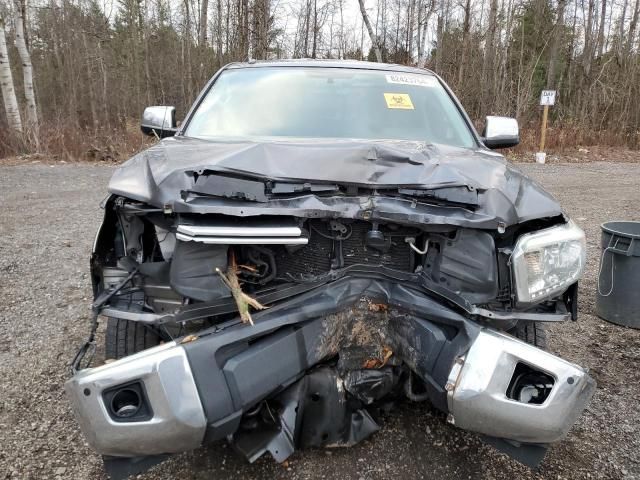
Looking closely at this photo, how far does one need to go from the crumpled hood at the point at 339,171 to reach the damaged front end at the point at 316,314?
0.04 metres

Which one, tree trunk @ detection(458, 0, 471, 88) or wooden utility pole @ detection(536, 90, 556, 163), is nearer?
wooden utility pole @ detection(536, 90, 556, 163)

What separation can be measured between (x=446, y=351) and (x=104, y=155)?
11261 mm

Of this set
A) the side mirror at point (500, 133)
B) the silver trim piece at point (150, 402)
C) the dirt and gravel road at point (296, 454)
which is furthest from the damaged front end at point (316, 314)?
the side mirror at point (500, 133)

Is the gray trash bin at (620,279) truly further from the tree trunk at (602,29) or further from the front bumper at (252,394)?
the tree trunk at (602,29)

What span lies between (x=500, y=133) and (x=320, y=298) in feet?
6.78

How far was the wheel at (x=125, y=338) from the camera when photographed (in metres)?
2.25

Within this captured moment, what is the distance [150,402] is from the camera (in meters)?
1.53

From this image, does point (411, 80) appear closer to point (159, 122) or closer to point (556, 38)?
point (159, 122)

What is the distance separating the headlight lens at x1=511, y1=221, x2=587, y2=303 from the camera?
179cm

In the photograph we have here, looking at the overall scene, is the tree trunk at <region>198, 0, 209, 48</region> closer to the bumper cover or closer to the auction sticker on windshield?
the auction sticker on windshield

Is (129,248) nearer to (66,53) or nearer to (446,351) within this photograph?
(446,351)

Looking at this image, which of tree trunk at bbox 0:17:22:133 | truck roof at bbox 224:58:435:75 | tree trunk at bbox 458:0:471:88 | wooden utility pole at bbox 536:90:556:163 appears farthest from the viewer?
tree trunk at bbox 458:0:471:88

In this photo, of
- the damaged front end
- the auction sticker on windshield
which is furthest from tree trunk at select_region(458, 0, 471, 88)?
the damaged front end

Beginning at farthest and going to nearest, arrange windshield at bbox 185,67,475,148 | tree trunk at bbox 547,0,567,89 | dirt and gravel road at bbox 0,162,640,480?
1. tree trunk at bbox 547,0,567,89
2. windshield at bbox 185,67,475,148
3. dirt and gravel road at bbox 0,162,640,480
